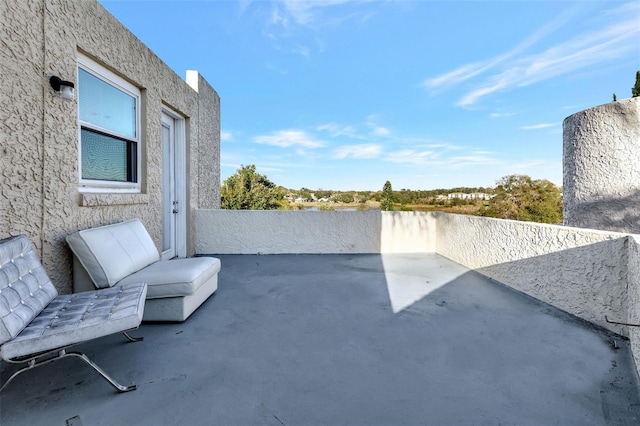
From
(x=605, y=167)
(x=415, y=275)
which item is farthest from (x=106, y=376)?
(x=605, y=167)

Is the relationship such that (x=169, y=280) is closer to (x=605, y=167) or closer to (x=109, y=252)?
(x=109, y=252)

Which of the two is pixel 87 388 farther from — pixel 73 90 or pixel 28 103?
pixel 73 90

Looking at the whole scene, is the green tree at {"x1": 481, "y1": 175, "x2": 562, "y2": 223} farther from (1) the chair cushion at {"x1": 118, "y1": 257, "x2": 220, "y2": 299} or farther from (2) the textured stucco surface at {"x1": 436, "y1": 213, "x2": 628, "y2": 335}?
(1) the chair cushion at {"x1": 118, "y1": 257, "x2": 220, "y2": 299}

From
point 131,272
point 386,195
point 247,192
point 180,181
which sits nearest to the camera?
point 131,272

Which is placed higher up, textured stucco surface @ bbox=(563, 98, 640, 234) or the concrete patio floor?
textured stucco surface @ bbox=(563, 98, 640, 234)

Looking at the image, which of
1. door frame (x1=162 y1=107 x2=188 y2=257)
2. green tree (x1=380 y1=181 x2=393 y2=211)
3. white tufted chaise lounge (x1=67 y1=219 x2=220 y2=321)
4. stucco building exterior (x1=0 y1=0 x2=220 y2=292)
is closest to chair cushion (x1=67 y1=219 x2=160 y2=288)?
white tufted chaise lounge (x1=67 y1=219 x2=220 y2=321)

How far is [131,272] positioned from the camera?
298 centimetres

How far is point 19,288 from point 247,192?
43.9 feet

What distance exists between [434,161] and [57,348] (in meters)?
17.7

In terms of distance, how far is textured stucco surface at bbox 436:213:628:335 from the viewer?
2.82 m

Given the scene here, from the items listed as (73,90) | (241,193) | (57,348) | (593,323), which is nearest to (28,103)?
(73,90)

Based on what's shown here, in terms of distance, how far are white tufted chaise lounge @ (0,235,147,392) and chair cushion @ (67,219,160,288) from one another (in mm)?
347

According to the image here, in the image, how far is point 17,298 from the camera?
1818mm

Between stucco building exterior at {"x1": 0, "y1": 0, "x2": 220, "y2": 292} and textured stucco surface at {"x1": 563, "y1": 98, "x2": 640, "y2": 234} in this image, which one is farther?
textured stucco surface at {"x1": 563, "y1": 98, "x2": 640, "y2": 234}
